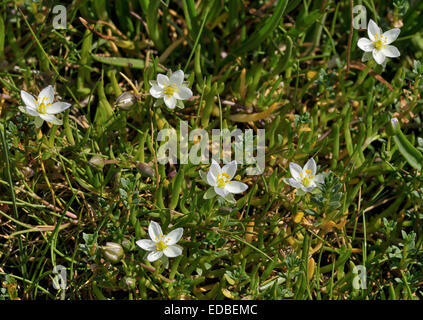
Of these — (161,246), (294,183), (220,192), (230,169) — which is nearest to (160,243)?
(161,246)

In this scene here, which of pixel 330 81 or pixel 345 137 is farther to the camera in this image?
pixel 330 81

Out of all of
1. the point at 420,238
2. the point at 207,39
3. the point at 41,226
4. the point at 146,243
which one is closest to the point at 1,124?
the point at 41,226

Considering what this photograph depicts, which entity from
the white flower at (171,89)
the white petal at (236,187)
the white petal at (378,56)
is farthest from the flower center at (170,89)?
the white petal at (378,56)

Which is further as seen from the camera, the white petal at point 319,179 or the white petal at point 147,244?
the white petal at point 319,179

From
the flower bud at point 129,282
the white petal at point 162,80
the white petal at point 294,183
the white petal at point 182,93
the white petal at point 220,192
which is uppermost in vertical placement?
the white petal at point 162,80

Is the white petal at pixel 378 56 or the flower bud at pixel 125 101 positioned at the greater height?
the white petal at pixel 378 56

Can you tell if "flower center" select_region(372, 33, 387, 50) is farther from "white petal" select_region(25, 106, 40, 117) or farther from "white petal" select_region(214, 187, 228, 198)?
"white petal" select_region(25, 106, 40, 117)

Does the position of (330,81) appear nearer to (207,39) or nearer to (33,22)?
(207,39)

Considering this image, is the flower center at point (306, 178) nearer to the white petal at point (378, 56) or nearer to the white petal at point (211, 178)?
the white petal at point (211, 178)
